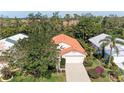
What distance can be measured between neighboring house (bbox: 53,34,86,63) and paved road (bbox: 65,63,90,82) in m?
0.54

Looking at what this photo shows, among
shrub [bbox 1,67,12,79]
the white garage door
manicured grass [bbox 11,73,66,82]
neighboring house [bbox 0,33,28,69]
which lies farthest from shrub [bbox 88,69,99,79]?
neighboring house [bbox 0,33,28,69]

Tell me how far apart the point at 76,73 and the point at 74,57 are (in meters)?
2.18

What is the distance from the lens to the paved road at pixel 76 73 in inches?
572

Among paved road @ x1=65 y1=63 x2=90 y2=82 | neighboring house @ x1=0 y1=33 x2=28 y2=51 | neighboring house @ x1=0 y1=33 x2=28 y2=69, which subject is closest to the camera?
paved road @ x1=65 y1=63 x2=90 y2=82

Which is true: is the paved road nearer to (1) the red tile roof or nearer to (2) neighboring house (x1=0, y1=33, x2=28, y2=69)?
(1) the red tile roof

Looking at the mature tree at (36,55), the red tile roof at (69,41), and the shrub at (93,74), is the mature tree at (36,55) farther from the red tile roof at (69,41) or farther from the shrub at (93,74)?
the red tile roof at (69,41)

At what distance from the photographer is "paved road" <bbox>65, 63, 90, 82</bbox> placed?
1454 centimetres

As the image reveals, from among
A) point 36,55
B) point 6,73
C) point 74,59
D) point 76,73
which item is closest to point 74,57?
point 74,59

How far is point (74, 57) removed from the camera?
684 inches

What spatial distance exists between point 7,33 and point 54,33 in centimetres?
333
